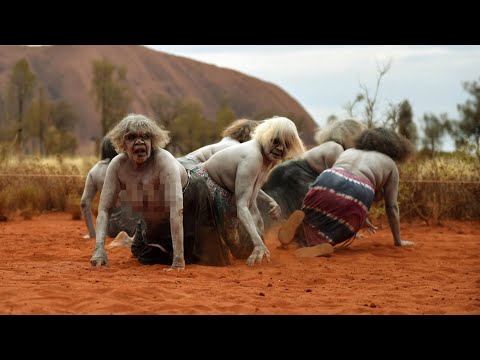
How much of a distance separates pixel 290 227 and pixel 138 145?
7.78 ft

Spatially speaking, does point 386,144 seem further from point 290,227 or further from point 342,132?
point 290,227

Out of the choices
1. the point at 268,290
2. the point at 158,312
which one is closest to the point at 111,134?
the point at 268,290

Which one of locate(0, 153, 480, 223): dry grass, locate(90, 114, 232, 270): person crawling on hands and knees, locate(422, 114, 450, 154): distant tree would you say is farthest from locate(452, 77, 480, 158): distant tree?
locate(90, 114, 232, 270): person crawling on hands and knees

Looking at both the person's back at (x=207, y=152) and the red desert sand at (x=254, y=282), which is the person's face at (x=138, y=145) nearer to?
the red desert sand at (x=254, y=282)

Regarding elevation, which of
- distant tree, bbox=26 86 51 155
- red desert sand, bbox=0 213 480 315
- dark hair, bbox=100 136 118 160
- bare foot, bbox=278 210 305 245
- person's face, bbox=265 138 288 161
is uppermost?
distant tree, bbox=26 86 51 155

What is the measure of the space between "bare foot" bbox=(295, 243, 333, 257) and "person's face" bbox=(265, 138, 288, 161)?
1.19 m

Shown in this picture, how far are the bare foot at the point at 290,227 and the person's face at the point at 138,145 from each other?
2.14 meters

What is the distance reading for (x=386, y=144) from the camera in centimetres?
903

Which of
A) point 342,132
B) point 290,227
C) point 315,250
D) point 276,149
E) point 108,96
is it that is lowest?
point 315,250

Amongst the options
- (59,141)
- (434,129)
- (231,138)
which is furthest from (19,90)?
(231,138)

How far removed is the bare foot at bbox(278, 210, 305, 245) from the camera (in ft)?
28.0

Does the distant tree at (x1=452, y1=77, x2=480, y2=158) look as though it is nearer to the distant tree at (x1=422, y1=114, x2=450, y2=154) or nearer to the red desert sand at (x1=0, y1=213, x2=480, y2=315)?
the distant tree at (x1=422, y1=114, x2=450, y2=154)

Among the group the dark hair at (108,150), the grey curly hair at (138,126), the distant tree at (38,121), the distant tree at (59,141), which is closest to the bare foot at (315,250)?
the grey curly hair at (138,126)

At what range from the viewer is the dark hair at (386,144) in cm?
903
